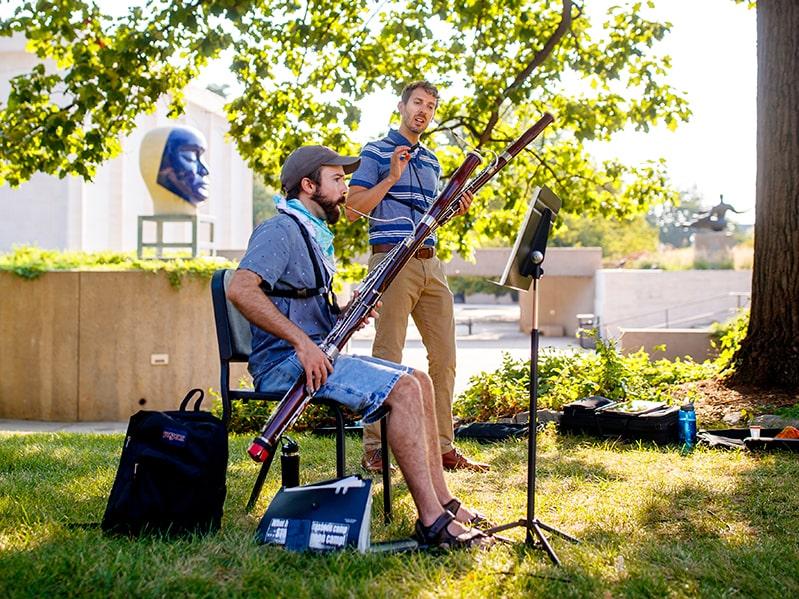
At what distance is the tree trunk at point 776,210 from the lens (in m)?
7.39

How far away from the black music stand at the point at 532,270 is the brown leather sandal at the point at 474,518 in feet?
0.32

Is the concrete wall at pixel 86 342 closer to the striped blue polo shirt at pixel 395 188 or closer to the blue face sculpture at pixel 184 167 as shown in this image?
the blue face sculpture at pixel 184 167

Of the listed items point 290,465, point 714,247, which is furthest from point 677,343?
point 714,247

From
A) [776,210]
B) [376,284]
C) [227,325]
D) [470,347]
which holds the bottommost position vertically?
[470,347]

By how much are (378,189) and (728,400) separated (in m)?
3.78

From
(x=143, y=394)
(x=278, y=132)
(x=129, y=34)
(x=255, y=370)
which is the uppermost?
(x=129, y=34)

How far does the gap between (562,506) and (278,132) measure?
733 cm

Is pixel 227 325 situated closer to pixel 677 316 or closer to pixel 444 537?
pixel 444 537

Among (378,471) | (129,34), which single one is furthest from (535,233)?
(129,34)

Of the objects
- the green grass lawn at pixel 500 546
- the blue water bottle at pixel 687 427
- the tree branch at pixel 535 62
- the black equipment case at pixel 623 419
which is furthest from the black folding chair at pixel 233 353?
the tree branch at pixel 535 62

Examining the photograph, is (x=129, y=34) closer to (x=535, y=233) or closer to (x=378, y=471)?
(x=378, y=471)

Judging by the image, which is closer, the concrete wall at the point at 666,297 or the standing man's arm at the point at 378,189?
the standing man's arm at the point at 378,189

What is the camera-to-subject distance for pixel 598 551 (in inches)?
133

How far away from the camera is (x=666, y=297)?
30797 mm
